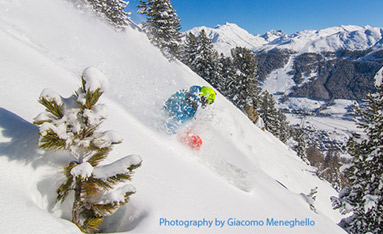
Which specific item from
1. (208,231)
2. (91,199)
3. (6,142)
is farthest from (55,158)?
(208,231)

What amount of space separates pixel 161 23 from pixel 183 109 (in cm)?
2184

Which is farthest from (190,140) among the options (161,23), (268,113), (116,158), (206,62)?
(268,113)

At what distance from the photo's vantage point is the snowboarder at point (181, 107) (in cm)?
874

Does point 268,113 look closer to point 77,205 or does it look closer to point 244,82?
point 244,82

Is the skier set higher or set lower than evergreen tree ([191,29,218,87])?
lower

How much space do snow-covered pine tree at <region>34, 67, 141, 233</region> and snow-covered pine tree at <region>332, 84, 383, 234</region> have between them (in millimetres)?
11090

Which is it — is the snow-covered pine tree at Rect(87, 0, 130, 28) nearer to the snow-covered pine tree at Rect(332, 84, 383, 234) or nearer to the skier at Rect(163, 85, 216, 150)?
the skier at Rect(163, 85, 216, 150)

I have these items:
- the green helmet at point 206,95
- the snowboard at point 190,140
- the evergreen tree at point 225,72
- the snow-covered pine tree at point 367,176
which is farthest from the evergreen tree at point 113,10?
the snow-covered pine tree at point 367,176

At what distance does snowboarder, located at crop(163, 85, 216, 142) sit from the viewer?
8.74 m

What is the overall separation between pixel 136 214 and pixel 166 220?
56cm

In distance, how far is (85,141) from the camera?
2920 millimetres

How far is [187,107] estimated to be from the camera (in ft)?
32.4

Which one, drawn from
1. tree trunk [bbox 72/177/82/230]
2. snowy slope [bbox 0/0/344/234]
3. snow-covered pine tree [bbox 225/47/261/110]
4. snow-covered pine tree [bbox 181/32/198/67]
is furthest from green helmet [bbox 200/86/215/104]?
snow-covered pine tree [bbox 181/32/198/67]

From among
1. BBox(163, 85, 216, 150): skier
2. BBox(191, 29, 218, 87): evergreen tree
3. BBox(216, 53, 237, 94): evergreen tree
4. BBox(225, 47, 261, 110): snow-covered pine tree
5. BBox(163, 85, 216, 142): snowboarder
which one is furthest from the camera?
BBox(216, 53, 237, 94): evergreen tree
